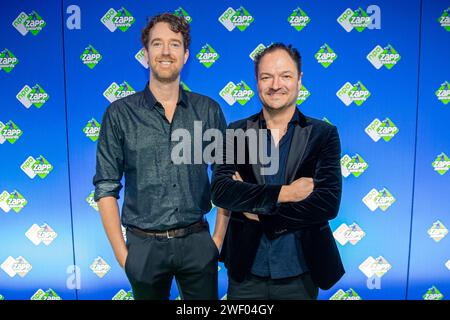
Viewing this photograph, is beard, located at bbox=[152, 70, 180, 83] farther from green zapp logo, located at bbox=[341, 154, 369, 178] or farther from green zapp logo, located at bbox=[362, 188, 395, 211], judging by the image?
green zapp logo, located at bbox=[362, 188, 395, 211]

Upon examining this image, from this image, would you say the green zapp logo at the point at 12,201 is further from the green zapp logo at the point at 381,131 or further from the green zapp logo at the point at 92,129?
the green zapp logo at the point at 381,131

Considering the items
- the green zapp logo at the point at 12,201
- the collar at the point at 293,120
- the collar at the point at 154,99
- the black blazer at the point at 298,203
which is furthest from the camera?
the green zapp logo at the point at 12,201

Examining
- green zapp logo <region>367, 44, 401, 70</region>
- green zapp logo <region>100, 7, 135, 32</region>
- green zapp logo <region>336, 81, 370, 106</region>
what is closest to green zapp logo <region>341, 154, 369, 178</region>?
green zapp logo <region>336, 81, 370, 106</region>

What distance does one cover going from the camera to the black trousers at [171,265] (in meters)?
1.74

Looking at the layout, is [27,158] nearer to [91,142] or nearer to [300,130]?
[91,142]

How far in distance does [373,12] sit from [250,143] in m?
1.58

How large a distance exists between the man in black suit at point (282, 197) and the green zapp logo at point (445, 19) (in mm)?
1582

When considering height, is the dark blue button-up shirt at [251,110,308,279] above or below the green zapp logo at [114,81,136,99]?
below

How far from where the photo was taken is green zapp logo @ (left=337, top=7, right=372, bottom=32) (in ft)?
8.25

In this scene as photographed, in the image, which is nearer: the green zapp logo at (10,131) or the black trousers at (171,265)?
the black trousers at (171,265)

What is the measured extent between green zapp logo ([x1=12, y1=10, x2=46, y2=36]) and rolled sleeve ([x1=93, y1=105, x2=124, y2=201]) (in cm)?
129

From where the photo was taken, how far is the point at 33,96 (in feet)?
8.60

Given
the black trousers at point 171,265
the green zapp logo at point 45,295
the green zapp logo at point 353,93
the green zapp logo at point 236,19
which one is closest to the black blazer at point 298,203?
the black trousers at point 171,265

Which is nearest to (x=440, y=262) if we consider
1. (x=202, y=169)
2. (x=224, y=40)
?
(x=202, y=169)
